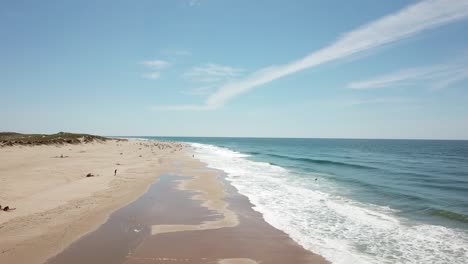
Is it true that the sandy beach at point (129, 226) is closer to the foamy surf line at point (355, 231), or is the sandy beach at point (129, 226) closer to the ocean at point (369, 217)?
the foamy surf line at point (355, 231)

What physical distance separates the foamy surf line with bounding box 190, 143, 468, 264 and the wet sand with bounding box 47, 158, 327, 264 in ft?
2.71

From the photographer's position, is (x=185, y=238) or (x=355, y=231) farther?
(x=355, y=231)

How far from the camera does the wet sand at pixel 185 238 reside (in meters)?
8.41

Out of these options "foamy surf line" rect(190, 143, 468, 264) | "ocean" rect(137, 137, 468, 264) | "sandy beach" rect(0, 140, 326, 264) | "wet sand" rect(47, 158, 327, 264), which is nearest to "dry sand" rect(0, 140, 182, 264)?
"sandy beach" rect(0, 140, 326, 264)

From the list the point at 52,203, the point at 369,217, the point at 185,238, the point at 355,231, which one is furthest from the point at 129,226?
the point at 369,217

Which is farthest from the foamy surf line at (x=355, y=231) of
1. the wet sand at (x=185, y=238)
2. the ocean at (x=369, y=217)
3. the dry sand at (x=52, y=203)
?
the dry sand at (x=52, y=203)

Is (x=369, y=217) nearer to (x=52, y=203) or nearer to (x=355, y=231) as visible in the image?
(x=355, y=231)

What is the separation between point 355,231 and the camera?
11969 millimetres

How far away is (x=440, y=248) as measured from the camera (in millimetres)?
10344

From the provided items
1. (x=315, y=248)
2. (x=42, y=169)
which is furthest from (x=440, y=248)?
(x=42, y=169)

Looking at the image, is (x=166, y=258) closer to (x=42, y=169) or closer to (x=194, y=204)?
(x=194, y=204)

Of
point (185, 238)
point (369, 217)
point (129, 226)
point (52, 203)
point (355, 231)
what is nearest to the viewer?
point (185, 238)

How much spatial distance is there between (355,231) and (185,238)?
6526 millimetres

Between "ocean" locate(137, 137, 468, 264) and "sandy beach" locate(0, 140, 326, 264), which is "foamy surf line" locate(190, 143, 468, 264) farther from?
"sandy beach" locate(0, 140, 326, 264)
